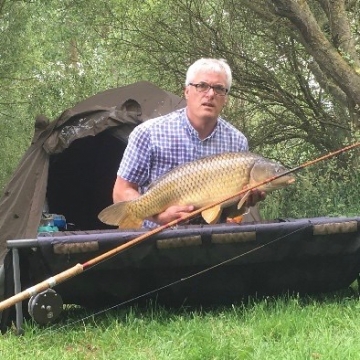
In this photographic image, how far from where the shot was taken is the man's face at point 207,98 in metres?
3.35

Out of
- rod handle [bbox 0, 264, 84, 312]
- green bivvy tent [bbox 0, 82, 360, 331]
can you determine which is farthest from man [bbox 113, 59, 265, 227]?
rod handle [bbox 0, 264, 84, 312]

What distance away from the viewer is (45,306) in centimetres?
258

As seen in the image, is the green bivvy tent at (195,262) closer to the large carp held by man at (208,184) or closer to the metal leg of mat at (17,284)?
the metal leg of mat at (17,284)

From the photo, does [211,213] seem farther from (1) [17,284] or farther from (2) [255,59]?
(2) [255,59]

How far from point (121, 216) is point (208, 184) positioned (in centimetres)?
44

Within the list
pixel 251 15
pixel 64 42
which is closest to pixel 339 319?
pixel 251 15

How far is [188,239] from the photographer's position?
2723mm

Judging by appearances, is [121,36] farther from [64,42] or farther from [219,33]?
[64,42]

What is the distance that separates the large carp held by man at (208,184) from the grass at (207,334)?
1.44 feet

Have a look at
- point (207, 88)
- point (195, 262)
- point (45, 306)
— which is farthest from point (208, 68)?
point (45, 306)

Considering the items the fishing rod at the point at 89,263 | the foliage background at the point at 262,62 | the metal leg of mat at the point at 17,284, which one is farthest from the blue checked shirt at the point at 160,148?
the foliage background at the point at 262,62

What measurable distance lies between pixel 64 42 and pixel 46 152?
411cm

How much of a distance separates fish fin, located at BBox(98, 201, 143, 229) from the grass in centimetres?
38

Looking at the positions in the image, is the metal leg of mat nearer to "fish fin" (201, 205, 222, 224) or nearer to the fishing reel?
the fishing reel
